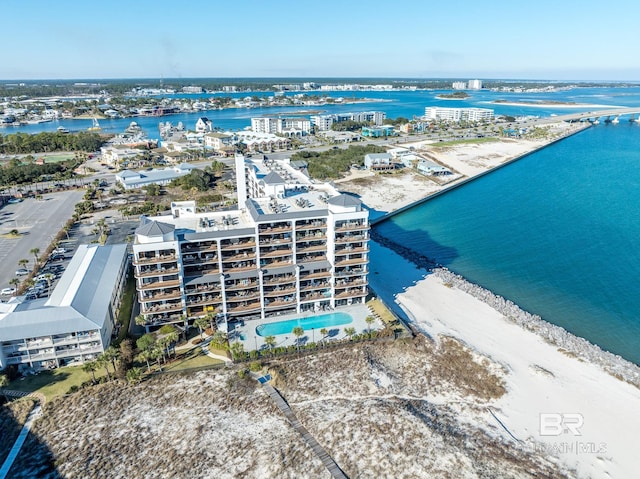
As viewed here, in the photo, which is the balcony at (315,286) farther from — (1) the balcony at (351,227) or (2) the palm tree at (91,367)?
(2) the palm tree at (91,367)

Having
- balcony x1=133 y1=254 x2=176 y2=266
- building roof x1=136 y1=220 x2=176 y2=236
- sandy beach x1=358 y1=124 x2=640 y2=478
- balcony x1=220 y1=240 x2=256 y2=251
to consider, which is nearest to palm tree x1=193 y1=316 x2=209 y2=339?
balcony x1=133 y1=254 x2=176 y2=266

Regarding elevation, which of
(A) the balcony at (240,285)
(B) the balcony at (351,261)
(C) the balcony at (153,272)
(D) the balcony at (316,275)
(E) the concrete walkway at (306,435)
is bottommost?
(E) the concrete walkway at (306,435)

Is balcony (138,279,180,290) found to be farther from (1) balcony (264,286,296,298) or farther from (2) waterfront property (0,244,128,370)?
(1) balcony (264,286,296,298)

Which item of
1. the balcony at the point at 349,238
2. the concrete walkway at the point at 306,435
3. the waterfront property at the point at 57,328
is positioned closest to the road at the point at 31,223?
the waterfront property at the point at 57,328

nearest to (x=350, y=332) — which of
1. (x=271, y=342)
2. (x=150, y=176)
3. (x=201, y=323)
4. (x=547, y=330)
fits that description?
(x=271, y=342)

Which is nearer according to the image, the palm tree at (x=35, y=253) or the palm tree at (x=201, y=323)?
the palm tree at (x=201, y=323)

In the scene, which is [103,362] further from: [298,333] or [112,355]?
[298,333]

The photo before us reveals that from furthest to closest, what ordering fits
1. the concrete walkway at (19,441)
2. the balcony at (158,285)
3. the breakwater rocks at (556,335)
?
1. the balcony at (158,285)
2. the breakwater rocks at (556,335)
3. the concrete walkway at (19,441)
